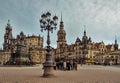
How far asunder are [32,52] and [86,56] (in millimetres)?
35511

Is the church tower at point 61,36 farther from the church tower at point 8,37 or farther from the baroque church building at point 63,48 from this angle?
the church tower at point 8,37

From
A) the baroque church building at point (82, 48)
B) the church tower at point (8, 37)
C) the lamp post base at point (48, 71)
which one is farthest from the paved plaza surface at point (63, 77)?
the church tower at point (8, 37)

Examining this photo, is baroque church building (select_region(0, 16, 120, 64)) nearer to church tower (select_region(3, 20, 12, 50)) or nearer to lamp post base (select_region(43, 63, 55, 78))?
church tower (select_region(3, 20, 12, 50))

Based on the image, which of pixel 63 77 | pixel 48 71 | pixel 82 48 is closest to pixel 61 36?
pixel 82 48

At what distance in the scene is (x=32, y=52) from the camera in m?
158

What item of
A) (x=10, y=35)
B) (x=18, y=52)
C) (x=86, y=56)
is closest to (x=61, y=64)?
(x=18, y=52)

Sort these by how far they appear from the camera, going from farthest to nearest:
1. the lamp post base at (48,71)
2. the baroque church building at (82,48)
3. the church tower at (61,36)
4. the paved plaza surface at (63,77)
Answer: the church tower at (61,36) < the baroque church building at (82,48) < the lamp post base at (48,71) < the paved plaza surface at (63,77)

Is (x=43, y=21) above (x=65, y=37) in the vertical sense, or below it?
below

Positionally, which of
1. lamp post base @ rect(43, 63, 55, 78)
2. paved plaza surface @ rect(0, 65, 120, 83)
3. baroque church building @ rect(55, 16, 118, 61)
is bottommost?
paved plaza surface @ rect(0, 65, 120, 83)

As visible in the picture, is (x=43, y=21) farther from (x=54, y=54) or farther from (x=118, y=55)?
(x=54, y=54)

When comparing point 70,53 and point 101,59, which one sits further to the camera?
point 70,53

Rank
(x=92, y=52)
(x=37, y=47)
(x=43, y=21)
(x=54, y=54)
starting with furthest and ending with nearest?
(x=54, y=54) → (x=37, y=47) → (x=92, y=52) → (x=43, y=21)

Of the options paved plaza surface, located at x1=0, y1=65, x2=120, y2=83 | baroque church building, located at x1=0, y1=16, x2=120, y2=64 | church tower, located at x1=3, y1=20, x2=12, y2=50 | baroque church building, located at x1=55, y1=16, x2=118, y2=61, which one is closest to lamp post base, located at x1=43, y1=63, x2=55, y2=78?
paved plaza surface, located at x1=0, y1=65, x2=120, y2=83

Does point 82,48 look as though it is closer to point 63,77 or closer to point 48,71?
point 48,71
